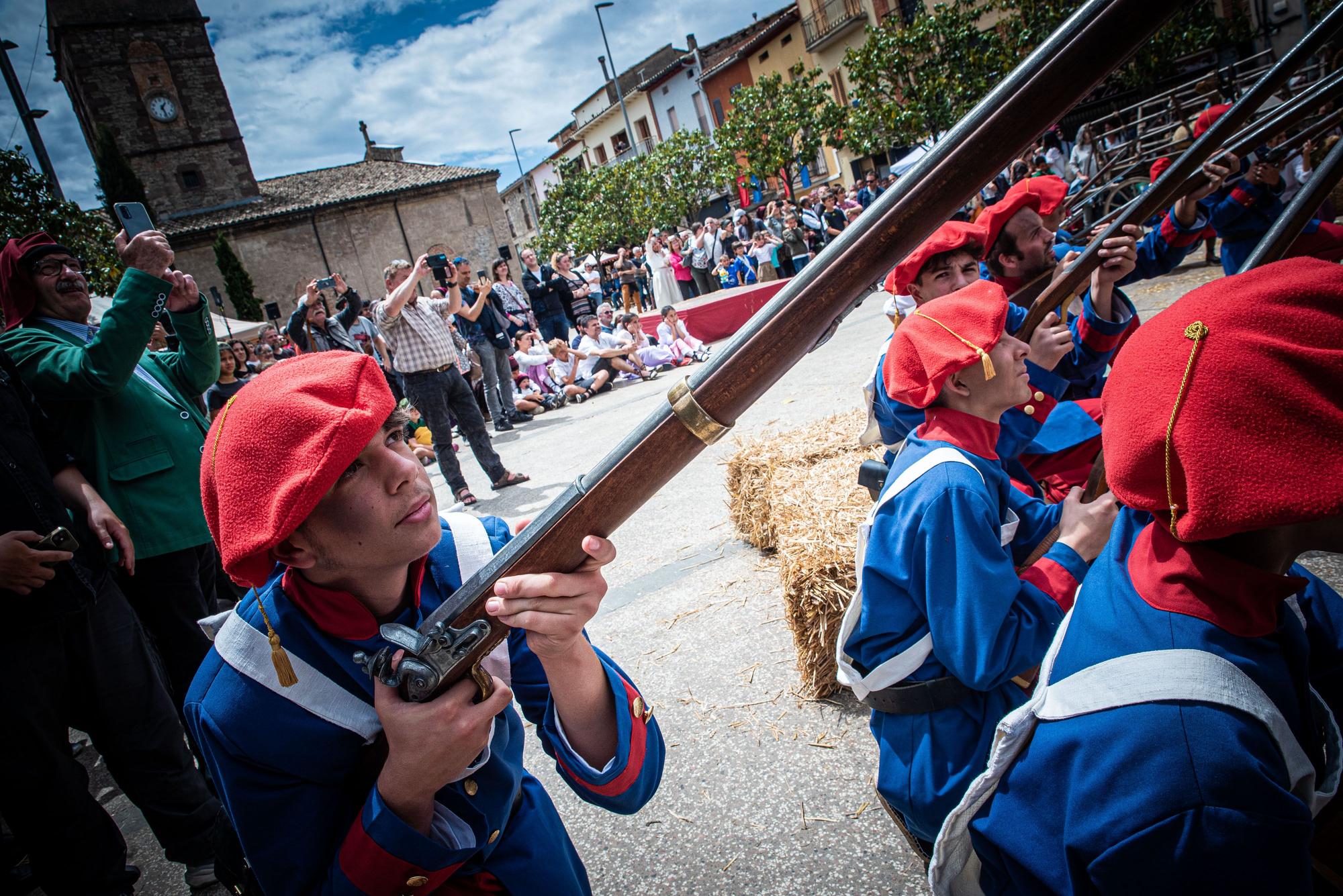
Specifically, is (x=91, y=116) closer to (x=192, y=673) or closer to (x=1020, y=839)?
(x=192, y=673)

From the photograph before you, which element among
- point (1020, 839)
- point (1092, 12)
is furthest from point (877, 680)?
point (1092, 12)

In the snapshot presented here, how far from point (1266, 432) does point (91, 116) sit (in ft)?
178

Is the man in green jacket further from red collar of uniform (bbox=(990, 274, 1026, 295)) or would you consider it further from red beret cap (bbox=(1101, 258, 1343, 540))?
red collar of uniform (bbox=(990, 274, 1026, 295))

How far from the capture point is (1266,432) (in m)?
1.06

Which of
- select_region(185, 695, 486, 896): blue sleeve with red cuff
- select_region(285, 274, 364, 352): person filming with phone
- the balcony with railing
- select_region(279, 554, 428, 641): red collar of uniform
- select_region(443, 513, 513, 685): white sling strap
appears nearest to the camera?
select_region(185, 695, 486, 896): blue sleeve with red cuff

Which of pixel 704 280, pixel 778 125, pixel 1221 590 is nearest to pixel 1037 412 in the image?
pixel 1221 590

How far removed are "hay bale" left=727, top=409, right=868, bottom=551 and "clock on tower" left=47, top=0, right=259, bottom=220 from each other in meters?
46.3

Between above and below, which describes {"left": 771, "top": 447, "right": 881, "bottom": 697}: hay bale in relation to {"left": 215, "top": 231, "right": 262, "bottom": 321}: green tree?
below

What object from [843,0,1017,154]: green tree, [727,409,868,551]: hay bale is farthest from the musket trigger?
[843,0,1017,154]: green tree

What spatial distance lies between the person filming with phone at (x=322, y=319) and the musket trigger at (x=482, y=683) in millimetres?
6758

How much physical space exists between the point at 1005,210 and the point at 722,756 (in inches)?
120

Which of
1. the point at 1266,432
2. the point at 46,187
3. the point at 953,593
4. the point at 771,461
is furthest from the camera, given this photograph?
the point at 46,187

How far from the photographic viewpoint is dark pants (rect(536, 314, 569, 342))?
1375 centimetres

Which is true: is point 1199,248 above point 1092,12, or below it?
below
